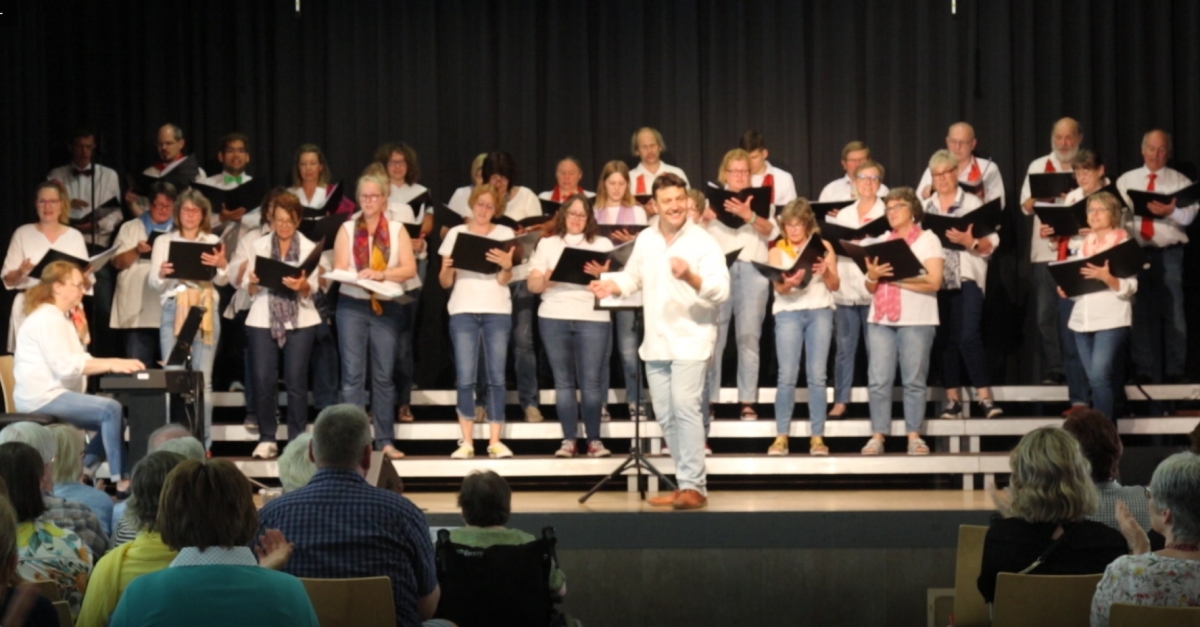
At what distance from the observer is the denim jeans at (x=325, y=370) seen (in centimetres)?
708

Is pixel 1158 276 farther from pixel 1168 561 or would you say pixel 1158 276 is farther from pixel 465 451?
pixel 1168 561

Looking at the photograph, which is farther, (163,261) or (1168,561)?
(163,261)

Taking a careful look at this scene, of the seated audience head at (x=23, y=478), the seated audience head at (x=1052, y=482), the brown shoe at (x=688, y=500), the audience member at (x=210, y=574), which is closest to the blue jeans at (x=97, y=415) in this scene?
the brown shoe at (x=688, y=500)

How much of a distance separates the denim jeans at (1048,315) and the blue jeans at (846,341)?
116 centimetres

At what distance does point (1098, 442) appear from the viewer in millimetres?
4039

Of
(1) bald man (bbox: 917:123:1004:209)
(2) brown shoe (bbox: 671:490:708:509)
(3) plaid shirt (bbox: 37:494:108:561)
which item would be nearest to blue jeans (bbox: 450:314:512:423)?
(2) brown shoe (bbox: 671:490:708:509)

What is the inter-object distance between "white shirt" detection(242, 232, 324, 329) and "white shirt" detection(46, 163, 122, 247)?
150 cm

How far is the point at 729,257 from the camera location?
659 centimetres

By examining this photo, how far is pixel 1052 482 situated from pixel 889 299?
3287 mm

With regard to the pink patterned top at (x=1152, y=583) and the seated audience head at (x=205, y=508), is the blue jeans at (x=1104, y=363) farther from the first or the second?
the seated audience head at (x=205, y=508)

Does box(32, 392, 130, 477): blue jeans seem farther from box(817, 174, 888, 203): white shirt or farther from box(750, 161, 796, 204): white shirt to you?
box(817, 174, 888, 203): white shirt

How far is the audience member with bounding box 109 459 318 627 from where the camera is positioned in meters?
2.55

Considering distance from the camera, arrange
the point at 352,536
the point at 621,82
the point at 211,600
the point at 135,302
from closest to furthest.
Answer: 1. the point at 211,600
2. the point at 352,536
3. the point at 135,302
4. the point at 621,82

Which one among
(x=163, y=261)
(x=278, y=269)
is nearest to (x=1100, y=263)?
(x=278, y=269)
